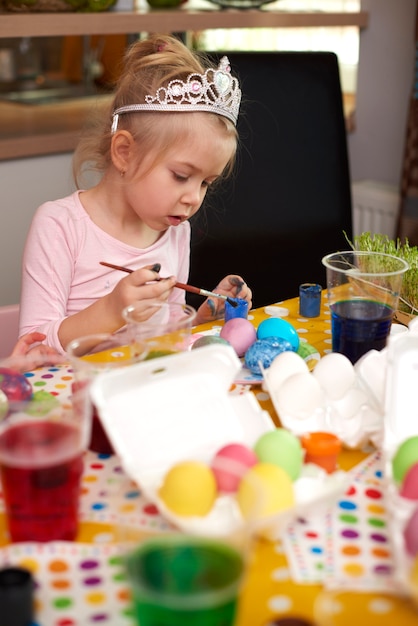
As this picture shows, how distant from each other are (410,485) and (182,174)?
2.69 ft

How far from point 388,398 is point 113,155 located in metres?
0.80

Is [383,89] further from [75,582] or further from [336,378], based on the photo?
[75,582]

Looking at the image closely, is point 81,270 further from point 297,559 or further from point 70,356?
point 297,559

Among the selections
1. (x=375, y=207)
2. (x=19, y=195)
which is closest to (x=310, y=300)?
(x=19, y=195)

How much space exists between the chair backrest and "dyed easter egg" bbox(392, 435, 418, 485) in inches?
36.4

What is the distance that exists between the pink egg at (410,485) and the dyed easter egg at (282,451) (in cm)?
11

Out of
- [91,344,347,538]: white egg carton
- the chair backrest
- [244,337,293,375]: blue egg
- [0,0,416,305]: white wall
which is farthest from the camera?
[0,0,416,305]: white wall

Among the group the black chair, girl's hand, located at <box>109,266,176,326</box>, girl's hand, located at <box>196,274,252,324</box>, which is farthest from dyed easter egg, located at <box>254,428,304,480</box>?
the black chair

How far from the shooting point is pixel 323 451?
92 centimetres

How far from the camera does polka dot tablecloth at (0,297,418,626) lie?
2.28ft

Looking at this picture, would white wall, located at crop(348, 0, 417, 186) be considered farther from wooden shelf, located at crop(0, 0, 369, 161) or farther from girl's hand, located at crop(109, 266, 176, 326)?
girl's hand, located at crop(109, 266, 176, 326)

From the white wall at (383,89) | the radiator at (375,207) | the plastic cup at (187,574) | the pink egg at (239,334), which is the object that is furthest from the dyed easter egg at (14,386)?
the white wall at (383,89)

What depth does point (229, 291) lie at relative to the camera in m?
1.50

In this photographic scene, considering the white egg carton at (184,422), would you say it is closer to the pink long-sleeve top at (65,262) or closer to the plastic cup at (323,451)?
the plastic cup at (323,451)
